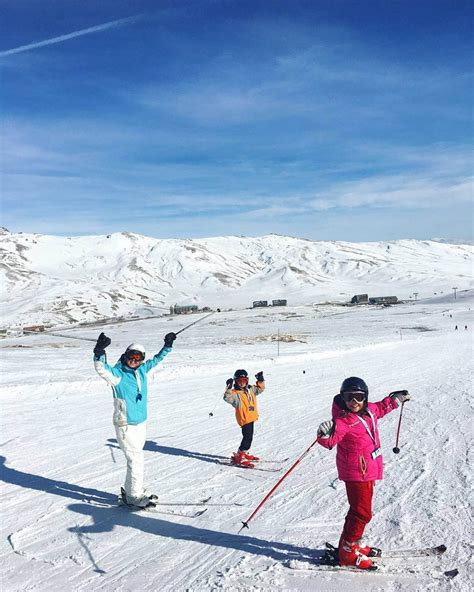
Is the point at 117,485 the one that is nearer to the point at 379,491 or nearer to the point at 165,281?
the point at 379,491

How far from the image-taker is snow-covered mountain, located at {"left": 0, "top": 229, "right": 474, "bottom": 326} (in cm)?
10169

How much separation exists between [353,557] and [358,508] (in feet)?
1.48

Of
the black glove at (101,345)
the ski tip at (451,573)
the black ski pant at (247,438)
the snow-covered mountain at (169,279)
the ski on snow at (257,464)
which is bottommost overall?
the ski on snow at (257,464)

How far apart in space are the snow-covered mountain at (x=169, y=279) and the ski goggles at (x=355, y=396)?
80.8 metres

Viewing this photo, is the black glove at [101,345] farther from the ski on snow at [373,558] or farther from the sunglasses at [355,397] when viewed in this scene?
the ski on snow at [373,558]

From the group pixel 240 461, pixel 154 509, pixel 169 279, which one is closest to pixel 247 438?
pixel 240 461

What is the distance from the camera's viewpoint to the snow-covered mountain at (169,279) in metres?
102

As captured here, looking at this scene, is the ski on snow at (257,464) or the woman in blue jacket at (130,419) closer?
the woman in blue jacket at (130,419)

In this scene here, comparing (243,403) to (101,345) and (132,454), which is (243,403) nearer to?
(132,454)

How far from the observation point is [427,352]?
23.4 metres

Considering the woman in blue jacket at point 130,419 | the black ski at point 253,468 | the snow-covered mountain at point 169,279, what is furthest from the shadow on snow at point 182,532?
the snow-covered mountain at point 169,279

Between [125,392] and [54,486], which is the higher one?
[125,392]

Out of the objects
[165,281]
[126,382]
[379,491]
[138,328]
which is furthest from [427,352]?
[165,281]

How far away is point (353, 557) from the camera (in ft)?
14.8
